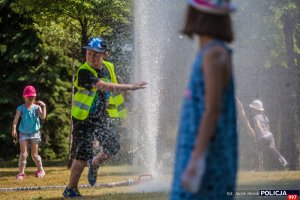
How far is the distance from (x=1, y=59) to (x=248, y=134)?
11.2 meters

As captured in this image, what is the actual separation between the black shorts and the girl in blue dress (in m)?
3.96

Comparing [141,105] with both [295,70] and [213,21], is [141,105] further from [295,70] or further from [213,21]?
[213,21]

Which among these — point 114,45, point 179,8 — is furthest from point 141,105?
point 114,45

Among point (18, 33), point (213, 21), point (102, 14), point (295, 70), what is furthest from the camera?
point (18, 33)

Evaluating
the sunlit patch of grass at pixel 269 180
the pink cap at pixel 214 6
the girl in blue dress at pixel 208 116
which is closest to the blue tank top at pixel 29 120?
the sunlit patch of grass at pixel 269 180

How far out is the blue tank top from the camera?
1201 cm

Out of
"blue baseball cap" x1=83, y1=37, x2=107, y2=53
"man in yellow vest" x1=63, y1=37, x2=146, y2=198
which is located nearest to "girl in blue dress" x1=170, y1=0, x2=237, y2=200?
"man in yellow vest" x1=63, y1=37, x2=146, y2=198

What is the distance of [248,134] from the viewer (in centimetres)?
1286

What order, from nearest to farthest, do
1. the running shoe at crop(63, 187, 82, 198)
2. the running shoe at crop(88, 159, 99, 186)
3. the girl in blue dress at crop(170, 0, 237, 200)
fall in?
the girl in blue dress at crop(170, 0, 237, 200), the running shoe at crop(63, 187, 82, 198), the running shoe at crop(88, 159, 99, 186)

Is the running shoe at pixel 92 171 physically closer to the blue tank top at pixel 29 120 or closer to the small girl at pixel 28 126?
the small girl at pixel 28 126

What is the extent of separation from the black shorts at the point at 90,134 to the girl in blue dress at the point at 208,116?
396 cm

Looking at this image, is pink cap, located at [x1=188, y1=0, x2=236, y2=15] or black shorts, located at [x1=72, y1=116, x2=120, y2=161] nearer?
pink cap, located at [x1=188, y1=0, x2=236, y2=15]

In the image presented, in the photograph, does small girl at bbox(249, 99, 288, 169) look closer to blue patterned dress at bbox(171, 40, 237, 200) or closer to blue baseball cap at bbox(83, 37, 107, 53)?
blue baseball cap at bbox(83, 37, 107, 53)

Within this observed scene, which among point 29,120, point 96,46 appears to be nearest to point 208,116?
point 96,46
